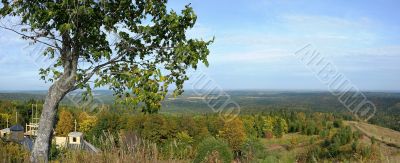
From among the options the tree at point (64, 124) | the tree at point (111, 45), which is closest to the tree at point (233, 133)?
the tree at point (64, 124)

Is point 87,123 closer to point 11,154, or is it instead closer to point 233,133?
point 233,133

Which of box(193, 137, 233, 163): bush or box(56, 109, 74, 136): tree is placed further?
box(56, 109, 74, 136): tree

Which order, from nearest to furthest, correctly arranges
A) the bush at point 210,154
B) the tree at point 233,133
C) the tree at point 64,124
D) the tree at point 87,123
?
the bush at point 210,154 → the tree at point 233,133 → the tree at point 64,124 → the tree at point 87,123

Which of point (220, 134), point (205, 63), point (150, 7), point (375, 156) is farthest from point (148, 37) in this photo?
point (220, 134)

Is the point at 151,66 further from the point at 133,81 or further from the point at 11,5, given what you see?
the point at 11,5

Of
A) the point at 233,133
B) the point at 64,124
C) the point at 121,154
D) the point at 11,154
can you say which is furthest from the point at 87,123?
the point at 121,154

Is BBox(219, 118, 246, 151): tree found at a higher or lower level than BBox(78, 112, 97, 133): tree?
lower

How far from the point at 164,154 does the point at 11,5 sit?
13.3ft

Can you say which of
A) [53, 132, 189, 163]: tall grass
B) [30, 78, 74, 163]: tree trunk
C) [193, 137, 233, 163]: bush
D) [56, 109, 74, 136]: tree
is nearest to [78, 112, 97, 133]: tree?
[56, 109, 74, 136]: tree

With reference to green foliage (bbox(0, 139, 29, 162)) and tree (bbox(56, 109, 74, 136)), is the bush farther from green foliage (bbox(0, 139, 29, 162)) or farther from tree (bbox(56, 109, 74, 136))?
tree (bbox(56, 109, 74, 136))

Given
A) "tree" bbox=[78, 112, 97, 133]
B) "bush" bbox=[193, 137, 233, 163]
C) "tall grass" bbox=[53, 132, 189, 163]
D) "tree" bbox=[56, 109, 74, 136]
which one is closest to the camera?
"tall grass" bbox=[53, 132, 189, 163]

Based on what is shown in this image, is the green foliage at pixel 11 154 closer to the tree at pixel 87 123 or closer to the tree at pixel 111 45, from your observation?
the tree at pixel 111 45

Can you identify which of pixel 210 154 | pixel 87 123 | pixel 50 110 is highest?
pixel 50 110

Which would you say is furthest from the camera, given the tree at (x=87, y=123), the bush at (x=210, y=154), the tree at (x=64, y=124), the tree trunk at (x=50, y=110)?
the tree at (x=87, y=123)
